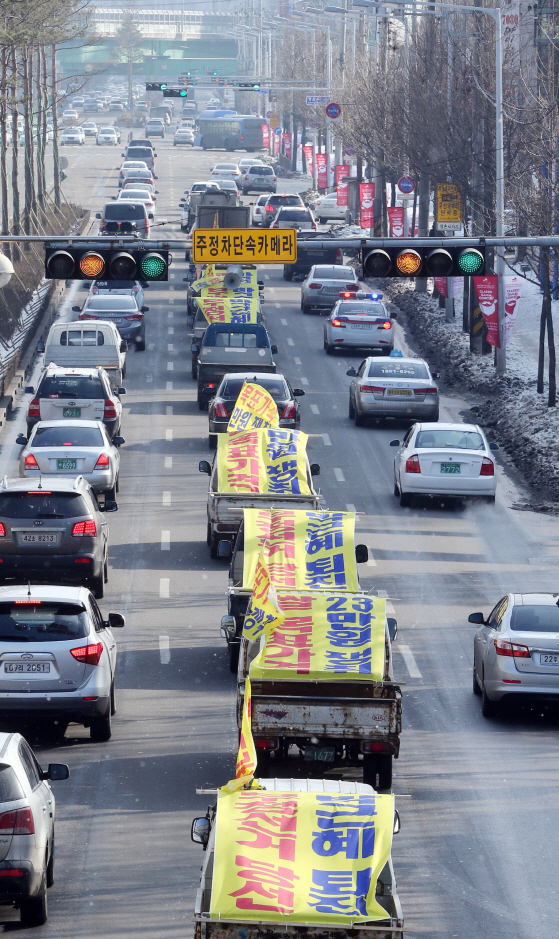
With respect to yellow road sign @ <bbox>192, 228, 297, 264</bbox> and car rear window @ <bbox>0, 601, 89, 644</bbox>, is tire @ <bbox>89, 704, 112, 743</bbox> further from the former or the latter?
yellow road sign @ <bbox>192, 228, 297, 264</bbox>

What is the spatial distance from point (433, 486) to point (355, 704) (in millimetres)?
14199

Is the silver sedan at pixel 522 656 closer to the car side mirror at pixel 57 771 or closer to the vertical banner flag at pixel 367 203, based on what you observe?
the car side mirror at pixel 57 771

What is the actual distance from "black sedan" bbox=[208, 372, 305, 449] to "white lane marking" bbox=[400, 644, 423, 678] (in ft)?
36.4

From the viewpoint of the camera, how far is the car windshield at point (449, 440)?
2764cm

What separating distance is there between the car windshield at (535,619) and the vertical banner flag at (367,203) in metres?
46.7

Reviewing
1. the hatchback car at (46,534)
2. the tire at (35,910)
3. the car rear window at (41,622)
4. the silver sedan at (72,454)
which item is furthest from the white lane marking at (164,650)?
the tire at (35,910)

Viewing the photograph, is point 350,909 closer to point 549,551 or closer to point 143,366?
point 549,551

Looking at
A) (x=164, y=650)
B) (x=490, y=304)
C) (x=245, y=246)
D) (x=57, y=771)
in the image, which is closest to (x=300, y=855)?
(x=57, y=771)

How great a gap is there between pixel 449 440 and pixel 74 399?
6915 mm

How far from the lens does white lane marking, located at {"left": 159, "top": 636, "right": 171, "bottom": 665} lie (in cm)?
1877

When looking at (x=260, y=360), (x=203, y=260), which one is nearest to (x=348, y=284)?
(x=260, y=360)

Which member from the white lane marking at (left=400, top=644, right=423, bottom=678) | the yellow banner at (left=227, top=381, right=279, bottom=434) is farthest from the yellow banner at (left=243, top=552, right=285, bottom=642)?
the yellow banner at (left=227, top=381, right=279, bottom=434)

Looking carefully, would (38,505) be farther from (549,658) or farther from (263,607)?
(549,658)

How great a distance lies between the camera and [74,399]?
29.8m
